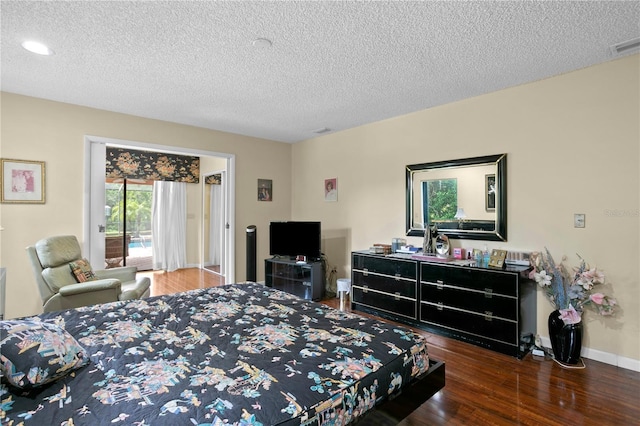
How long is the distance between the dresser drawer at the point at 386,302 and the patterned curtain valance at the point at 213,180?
4431mm

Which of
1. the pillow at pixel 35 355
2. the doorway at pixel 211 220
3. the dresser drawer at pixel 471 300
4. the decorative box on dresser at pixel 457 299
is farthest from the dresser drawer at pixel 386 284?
the doorway at pixel 211 220

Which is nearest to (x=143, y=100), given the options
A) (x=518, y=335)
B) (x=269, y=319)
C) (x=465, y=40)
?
(x=269, y=319)

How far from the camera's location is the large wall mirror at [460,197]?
11.2 ft

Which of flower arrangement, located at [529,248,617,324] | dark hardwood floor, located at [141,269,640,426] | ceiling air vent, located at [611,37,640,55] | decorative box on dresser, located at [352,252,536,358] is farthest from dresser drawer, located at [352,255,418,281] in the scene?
ceiling air vent, located at [611,37,640,55]

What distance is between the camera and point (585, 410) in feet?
6.92

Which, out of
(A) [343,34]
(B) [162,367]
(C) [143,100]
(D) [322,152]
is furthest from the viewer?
(D) [322,152]

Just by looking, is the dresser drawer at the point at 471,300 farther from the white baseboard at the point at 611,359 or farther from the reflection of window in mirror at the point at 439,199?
the reflection of window in mirror at the point at 439,199

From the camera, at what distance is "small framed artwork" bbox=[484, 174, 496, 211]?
3.44 metres

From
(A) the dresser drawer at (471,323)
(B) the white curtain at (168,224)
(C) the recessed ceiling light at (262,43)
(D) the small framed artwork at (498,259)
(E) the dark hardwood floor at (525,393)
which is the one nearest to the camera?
(E) the dark hardwood floor at (525,393)

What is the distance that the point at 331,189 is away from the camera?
5.29 meters

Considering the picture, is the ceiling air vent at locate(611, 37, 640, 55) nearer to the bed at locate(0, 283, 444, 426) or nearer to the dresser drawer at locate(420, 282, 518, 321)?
the dresser drawer at locate(420, 282, 518, 321)

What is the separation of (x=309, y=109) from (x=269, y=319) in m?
2.77

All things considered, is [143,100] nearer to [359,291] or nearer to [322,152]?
[322,152]

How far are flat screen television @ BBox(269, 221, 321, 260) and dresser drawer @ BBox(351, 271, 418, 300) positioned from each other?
34.1 inches
